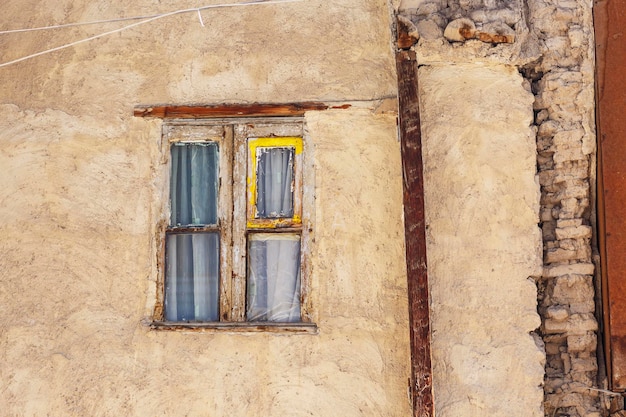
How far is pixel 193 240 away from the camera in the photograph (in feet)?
16.0

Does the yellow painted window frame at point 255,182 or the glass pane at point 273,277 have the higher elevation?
the yellow painted window frame at point 255,182

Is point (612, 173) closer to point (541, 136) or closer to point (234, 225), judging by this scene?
point (541, 136)

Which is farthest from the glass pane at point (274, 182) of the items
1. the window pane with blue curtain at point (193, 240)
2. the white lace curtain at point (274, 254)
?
the window pane with blue curtain at point (193, 240)

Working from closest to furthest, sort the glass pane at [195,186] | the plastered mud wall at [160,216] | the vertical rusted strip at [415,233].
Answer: the vertical rusted strip at [415,233] < the plastered mud wall at [160,216] < the glass pane at [195,186]

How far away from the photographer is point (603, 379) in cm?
440

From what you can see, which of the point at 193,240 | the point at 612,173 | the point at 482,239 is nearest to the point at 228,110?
the point at 193,240

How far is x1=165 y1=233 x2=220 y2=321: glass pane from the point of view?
483 cm

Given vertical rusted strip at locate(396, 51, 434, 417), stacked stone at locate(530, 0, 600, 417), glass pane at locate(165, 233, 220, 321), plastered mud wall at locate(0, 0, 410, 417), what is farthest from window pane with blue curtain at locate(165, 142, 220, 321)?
stacked stone at locate(530, 0, 600, 417)

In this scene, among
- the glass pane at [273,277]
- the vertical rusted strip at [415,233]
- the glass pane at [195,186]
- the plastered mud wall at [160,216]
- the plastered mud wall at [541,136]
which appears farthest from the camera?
the glass pane at [195,186]

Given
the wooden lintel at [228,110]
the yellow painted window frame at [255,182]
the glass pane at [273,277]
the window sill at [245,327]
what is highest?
the wooden lintel at [228,110]

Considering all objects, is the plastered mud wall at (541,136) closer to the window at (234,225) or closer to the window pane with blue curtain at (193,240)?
the window at (234,225)

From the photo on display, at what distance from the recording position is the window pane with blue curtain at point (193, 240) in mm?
4836

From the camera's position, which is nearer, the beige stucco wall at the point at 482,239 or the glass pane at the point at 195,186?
the beige stucco wall at the point at 482,239

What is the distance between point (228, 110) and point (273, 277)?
94cm
